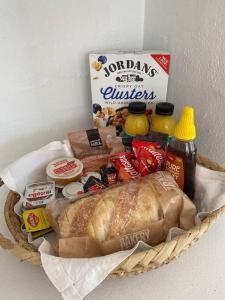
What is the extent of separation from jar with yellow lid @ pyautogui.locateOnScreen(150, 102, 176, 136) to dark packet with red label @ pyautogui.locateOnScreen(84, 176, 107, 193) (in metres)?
0.21

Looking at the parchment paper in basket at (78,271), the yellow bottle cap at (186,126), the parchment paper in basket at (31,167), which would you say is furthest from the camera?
the parchment paper in basket at (31,167)

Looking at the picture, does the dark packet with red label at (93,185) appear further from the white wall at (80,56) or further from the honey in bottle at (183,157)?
the white wall at (80,56)


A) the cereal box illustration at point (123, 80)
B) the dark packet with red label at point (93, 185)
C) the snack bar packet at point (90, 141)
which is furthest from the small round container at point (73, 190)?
the cereal box illustration at point (123, 80)

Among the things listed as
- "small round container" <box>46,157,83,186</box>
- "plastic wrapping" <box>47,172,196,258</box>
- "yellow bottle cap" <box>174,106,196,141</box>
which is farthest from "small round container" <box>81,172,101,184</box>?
"yellow bottle cap" <box>174,106,196,141</box>

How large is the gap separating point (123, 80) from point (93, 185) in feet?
0.97

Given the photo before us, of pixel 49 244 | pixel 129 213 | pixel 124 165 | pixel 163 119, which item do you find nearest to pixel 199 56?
pixel 163 119

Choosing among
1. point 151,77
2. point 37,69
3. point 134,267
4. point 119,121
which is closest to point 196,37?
point 151,77

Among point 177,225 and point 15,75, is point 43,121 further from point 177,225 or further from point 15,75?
point 177,225

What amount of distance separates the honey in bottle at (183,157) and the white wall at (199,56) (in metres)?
0.11

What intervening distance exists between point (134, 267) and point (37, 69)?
0.55m

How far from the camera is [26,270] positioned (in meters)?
0.57

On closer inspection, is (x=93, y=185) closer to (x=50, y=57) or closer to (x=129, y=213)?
(x=129, y=213)

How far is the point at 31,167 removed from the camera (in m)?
0.72

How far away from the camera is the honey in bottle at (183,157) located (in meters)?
0.59
